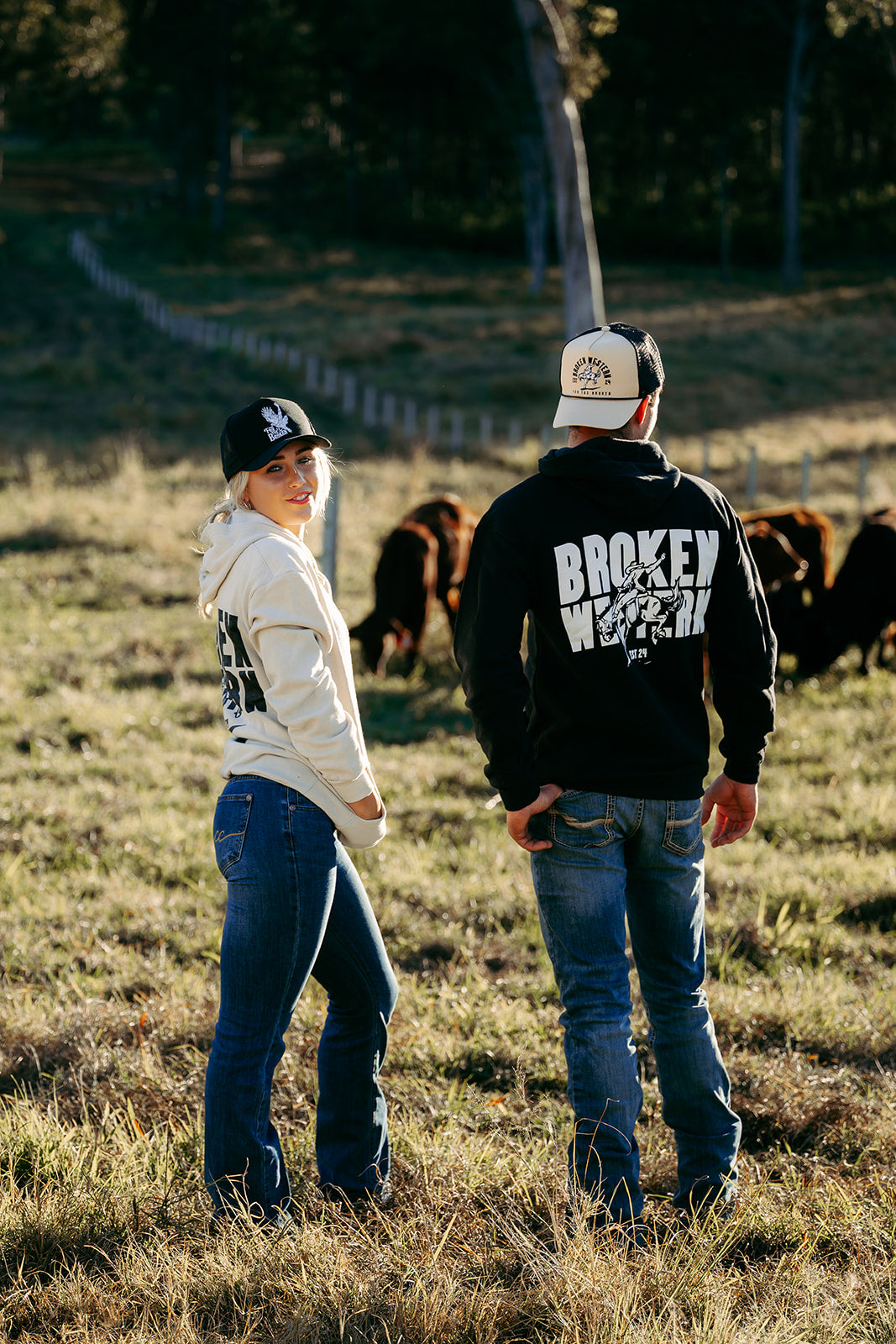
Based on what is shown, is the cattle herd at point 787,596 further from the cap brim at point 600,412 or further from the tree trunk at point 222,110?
the tree trunk at point 222,110

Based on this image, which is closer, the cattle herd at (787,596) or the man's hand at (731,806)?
the man's hand at (731,806)

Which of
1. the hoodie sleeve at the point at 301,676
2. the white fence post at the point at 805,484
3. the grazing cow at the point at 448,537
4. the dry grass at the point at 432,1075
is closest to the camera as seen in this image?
the dry grass at the point at 432,1075

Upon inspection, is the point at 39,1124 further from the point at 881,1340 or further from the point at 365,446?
the point at 365,446

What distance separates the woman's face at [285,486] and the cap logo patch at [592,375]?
2.36ft

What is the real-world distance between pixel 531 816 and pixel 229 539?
1.03 metres

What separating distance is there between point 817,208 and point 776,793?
2266 inches

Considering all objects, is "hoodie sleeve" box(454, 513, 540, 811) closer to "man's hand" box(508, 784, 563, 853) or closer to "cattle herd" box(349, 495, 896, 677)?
"man's hand" box(508, 784, 563, 853)

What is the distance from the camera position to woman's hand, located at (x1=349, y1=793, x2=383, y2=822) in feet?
9.45

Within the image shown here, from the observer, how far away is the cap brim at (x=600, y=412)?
2.90m

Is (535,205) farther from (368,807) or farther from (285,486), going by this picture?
(368,807)

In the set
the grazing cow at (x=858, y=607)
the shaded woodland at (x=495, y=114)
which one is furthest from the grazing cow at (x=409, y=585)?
the shaded woodland at (x=495, y=114)

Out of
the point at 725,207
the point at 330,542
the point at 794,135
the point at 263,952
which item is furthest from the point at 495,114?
the point at 263,952

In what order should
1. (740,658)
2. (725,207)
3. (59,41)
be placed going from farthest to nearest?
(725,207), (59,41), (740,658)

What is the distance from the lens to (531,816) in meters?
2.91
